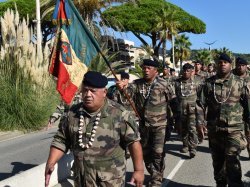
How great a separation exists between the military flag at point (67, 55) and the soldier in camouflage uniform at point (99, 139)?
217cm

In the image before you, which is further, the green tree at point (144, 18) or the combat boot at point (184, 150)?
the green tree at point (144, 18)

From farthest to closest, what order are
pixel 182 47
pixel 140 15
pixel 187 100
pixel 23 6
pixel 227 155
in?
pixel 182 47
pixel 140 15
pixel 23 6
pixel 187 100
pixel 227 155

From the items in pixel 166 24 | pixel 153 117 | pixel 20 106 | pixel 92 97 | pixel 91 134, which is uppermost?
pixel 166 24

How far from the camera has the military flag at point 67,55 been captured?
5.84 metres

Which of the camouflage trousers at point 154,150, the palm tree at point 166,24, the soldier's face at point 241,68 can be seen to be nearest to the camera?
the camouflage trousers at point 154,150

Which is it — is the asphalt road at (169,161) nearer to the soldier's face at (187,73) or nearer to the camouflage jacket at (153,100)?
the camouflage jacket at (153,100)

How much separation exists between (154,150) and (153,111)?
0.56 m

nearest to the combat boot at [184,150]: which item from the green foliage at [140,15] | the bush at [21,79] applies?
the bush at [21,79]

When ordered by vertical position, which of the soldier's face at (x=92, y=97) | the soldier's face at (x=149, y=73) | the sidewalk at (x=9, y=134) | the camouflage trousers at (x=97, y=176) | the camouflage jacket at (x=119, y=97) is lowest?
the sidewalk at (x=9, y=134)

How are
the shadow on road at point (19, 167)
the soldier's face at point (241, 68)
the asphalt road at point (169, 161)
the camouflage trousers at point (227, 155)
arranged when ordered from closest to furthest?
the camouflage trousers at point (227, 155), the asphalt road at point (169, 161), the shadow on road at point (19, 167), the soldier's face at point (241, 68)

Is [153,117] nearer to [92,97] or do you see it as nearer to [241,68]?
[92,97]

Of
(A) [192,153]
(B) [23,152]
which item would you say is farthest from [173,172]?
(B) [23,152]

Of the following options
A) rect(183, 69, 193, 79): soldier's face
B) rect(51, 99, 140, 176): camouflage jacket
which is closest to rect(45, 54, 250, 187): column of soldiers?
rect(51, 99, 140, 176): camouflage jacket

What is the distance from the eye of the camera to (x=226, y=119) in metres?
5.68
